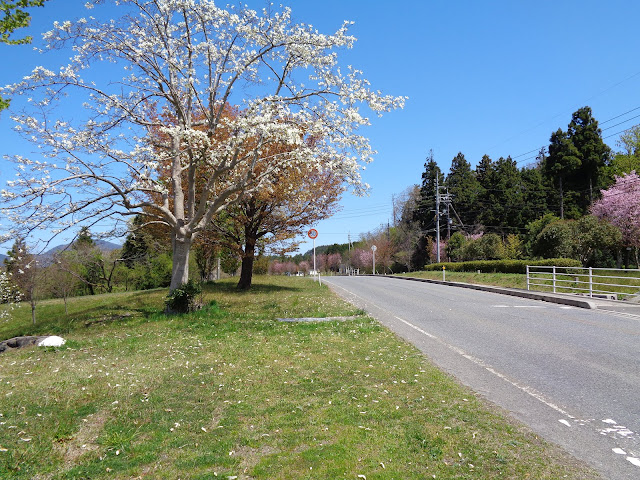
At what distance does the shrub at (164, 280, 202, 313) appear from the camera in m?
13.6

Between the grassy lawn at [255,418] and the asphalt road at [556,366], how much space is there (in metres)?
0.44

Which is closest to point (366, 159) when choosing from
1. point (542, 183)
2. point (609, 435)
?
point (609, 435)

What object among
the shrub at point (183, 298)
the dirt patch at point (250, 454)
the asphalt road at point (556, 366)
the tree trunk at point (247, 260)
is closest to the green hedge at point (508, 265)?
the asphalt road at point (556, 366)

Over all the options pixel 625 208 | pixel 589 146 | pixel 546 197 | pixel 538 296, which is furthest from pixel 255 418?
pixel 546 197

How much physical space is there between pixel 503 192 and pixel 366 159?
49.9m

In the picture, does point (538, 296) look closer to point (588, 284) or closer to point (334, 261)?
point (588, 284)

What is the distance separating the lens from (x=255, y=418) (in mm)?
4738

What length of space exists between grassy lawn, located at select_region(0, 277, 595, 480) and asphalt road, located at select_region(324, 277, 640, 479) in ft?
1.45

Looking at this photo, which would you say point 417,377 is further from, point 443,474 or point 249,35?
point 249,35

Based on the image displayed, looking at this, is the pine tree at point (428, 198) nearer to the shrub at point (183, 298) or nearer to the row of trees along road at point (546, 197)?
the row of trees along road at point (546, 197)

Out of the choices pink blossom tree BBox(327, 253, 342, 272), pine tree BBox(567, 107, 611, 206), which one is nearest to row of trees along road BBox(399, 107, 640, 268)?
pine tree BBox(567, 107, 611, 206)

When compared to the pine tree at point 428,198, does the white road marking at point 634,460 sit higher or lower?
lower

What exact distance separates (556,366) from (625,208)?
34426mm

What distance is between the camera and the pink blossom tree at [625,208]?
32812 mm
